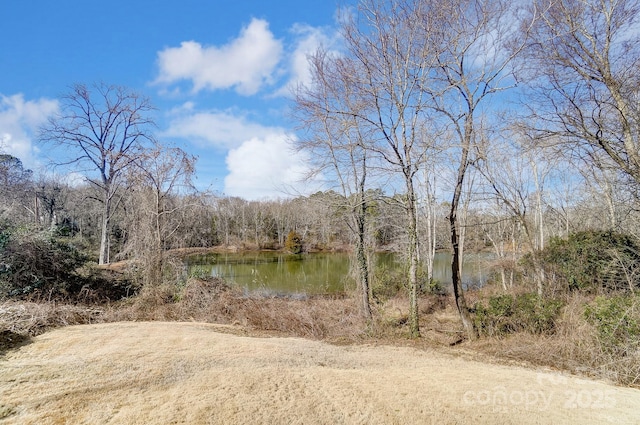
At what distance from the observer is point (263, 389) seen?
3.47m

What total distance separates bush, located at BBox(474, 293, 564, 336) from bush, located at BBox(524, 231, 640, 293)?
3.52m

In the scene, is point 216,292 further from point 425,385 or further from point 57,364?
point 425,385

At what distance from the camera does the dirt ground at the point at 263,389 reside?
3023 mm

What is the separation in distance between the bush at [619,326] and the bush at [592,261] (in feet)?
15.7

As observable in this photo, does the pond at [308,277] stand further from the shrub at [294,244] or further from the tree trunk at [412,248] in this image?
the shrub at [294,244]

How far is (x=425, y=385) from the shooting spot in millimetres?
3836

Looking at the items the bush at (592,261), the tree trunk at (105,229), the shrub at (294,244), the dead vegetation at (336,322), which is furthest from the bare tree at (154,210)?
the shrub at (294,244)

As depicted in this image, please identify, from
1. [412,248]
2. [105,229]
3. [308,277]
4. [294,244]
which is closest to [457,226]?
[412,248]

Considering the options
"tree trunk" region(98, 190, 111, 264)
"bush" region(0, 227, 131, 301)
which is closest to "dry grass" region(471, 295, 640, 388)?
"bush" region(0, 227, 131, 301)

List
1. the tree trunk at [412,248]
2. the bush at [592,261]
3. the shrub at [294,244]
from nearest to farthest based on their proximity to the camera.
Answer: the tree trunk at [412,248] < the bush at [592,261] < the shrub at [294,244]

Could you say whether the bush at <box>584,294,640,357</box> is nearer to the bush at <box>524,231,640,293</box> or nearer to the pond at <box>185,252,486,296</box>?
the bush at <box>524,231,640,293</box>

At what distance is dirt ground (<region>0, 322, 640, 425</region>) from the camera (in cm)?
302

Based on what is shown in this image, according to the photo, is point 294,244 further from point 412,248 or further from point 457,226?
point 457,226

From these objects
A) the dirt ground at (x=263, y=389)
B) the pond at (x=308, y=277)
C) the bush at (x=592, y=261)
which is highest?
the bush at (x=592, y=261)
